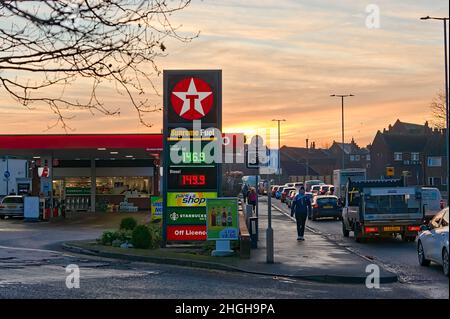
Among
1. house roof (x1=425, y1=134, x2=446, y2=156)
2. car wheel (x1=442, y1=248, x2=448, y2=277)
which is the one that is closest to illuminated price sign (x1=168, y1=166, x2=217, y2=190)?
car wheel (x1=442, y1=248, x2=448, y2=277)

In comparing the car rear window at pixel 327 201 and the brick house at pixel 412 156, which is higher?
the brick house at pixel 412 156

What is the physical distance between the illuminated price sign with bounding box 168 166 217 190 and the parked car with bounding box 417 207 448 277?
7.44m

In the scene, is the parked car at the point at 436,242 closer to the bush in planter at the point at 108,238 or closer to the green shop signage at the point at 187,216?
the green shop signage at the point at 187,216

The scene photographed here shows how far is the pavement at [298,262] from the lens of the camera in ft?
53.4

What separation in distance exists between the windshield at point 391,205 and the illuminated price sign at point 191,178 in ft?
18.4

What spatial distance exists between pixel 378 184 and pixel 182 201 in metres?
8.10

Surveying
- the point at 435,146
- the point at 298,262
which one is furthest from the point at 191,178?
the point at 435,146

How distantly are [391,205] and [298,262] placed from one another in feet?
26.0

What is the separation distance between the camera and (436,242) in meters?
17.0

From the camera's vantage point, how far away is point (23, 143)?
44.3m

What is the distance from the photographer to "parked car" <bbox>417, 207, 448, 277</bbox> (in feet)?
53.6

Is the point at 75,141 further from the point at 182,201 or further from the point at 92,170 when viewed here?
the point at 182,201

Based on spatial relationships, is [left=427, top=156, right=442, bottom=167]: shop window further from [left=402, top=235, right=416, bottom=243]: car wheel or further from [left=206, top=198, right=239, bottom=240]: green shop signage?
[left=206, top=198, right=239, bottom=240]: green shop signage

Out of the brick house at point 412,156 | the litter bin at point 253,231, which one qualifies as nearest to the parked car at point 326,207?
the litter bin at point 253,231
